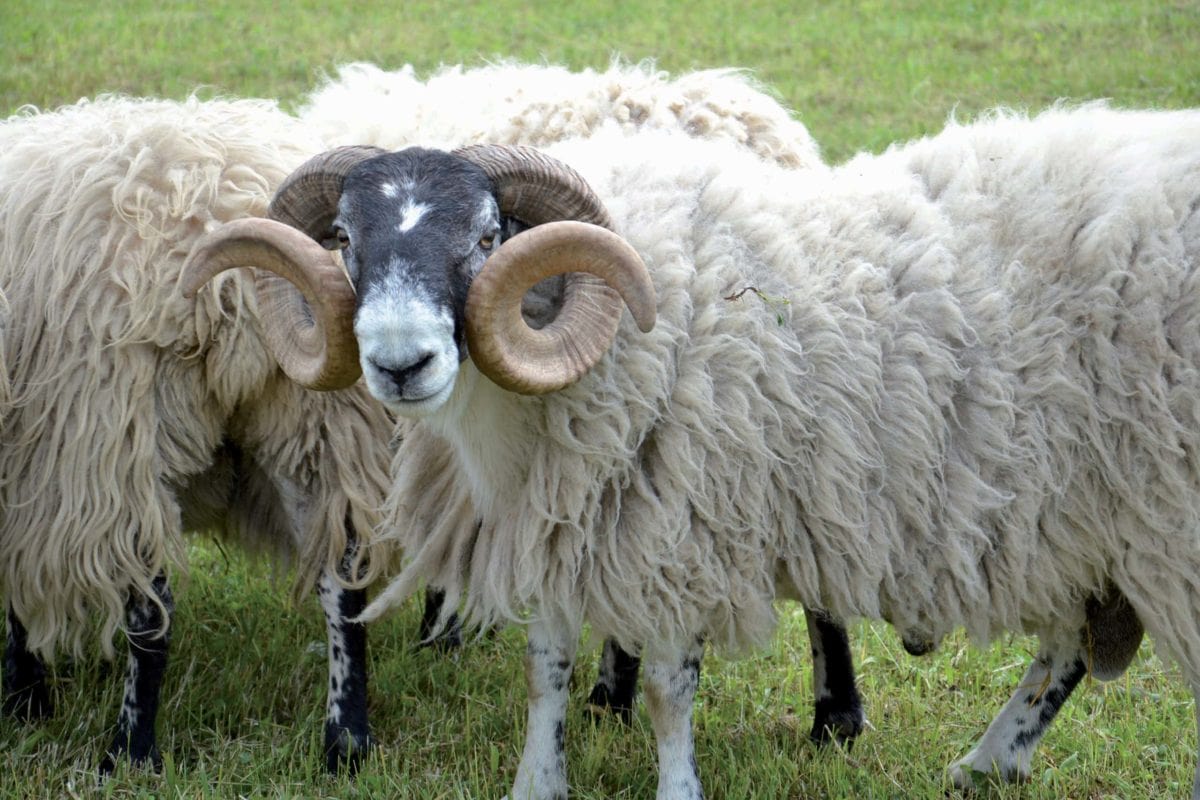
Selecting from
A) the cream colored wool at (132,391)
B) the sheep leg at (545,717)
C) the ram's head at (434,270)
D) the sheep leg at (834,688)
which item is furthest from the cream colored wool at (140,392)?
the sheep leg at (834,688)

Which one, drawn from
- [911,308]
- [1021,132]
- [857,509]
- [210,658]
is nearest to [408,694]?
[210,658]

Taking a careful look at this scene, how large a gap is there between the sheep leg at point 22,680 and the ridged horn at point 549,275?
8.32 ft

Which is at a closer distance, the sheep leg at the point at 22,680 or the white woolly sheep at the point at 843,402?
the white woolly sheep at the point at 843,402

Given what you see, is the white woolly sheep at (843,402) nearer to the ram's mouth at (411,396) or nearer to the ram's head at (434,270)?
the ram's head at (434,270)

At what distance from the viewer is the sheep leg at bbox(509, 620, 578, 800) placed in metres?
4.09

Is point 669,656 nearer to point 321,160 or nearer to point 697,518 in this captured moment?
point 697,518

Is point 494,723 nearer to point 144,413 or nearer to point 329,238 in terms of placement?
point 144,413

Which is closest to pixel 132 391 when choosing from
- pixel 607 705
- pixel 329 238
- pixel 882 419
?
pixel 329 238

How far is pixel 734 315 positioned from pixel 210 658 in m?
2.69

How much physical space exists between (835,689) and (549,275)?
211 cm

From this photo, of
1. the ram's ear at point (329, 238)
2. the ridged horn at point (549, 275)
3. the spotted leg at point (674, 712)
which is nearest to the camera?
the ridged horn at point (549, 275)

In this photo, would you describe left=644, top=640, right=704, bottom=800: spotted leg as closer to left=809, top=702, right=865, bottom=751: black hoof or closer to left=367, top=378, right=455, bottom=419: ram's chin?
left=809, top=702, right=865, bottom=751: black hoof

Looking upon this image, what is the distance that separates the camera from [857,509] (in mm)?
3721

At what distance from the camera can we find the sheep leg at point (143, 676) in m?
4.40
